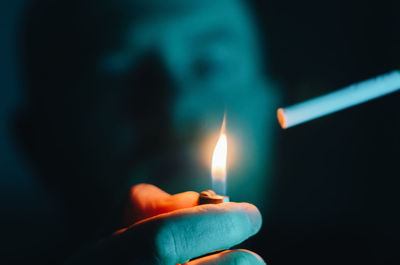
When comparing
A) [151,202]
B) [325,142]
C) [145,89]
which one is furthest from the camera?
[325,142]

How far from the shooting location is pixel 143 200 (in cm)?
60

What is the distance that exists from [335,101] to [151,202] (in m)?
0.43

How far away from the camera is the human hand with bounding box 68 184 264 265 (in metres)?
0.39

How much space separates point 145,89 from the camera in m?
0.87

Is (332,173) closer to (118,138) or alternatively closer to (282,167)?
(282,167)

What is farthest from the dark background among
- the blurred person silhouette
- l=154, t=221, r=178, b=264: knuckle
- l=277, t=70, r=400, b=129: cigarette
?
l=154, t=221, r=178, b=264: knuckle

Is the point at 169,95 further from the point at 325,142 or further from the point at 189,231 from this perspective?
the point at 325,142

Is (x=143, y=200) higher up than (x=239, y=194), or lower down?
higher up

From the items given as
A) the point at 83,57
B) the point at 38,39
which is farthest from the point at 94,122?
the point at 38,39

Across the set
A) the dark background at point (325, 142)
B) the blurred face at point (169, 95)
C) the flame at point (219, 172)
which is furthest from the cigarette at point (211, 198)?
the dark background at point (325, 142)

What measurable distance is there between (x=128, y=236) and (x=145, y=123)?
53 cm

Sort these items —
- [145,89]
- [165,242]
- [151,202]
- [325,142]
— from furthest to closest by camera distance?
[325,142] → [145,89] → [151,202] → [165,242]

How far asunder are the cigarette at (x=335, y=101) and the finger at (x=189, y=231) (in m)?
0.18

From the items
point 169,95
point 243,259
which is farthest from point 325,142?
point 243,259
